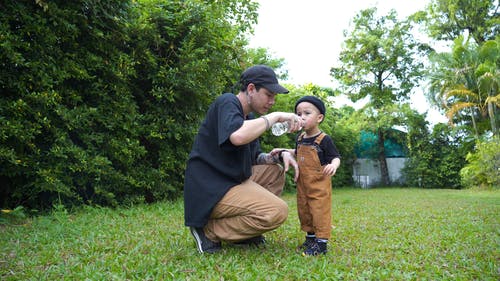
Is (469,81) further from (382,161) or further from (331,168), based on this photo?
(331,168)

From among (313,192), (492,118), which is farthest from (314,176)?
(492,118)

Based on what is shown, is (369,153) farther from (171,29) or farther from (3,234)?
(3,234)

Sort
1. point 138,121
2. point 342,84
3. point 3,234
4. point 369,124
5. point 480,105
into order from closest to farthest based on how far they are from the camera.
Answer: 1. point 3,234
2. point 138,121
3. point 480,105
4. point 369,124
5. point 342,84

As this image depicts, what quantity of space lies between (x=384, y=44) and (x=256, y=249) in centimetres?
2001

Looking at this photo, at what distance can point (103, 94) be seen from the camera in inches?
215

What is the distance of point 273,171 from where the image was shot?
349 cm

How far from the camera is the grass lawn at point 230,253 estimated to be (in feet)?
8.37

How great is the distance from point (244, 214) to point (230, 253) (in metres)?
0.37

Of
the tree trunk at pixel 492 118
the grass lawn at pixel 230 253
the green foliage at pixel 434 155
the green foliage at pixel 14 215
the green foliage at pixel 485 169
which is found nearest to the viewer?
the grass lawn at pixel 230 253

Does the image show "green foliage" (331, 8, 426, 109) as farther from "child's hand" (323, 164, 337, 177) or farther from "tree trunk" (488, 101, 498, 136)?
"child's hand" (323, 164, 337, 177)

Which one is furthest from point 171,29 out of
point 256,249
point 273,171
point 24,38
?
point 256,249

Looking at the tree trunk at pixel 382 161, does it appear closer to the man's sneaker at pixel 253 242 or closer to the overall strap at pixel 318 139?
the man's sneaker at pixel 253 242

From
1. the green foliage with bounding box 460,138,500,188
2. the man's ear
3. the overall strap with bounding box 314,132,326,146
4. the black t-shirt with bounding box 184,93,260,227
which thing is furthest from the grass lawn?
the green foliage with bounding box 460,138,500,188

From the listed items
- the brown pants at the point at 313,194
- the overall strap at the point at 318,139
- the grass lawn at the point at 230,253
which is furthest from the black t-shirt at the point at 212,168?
the overall strap at the point at 318,139
